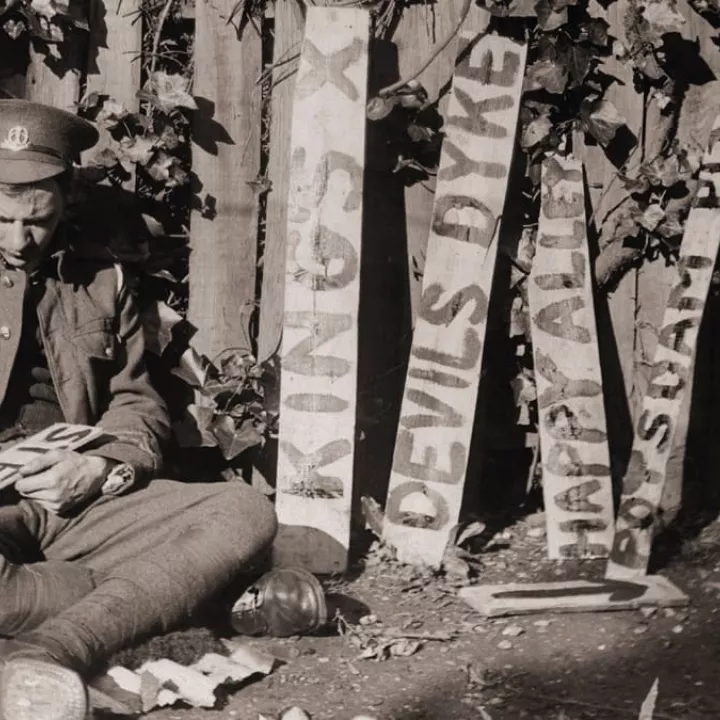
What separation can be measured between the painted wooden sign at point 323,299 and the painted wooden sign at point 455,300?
0.26 m

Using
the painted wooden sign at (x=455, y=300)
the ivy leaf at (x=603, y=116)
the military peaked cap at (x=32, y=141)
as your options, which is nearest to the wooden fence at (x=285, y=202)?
the ivy leaf at (x=603, y=116)

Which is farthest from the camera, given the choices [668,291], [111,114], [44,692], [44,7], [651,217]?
[668,291]

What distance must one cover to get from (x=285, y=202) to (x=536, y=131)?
94cm

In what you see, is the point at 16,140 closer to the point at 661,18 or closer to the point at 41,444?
the point at 41,444

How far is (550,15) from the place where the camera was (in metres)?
4.36

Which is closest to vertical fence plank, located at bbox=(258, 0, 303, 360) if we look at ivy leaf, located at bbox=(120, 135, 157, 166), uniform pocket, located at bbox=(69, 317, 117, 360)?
ivy leaf, located at bbox=(120, 135, 157, 166)

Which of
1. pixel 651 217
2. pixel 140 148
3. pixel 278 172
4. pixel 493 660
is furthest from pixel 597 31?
pixel 493 660

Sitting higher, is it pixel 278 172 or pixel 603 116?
pixel 603 116

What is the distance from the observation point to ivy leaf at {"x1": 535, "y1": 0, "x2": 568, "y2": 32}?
4348mm

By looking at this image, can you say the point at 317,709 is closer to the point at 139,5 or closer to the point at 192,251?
the point at 192,251

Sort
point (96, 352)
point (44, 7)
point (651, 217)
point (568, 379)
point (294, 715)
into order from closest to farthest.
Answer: point (294, 715), point (96, 352), point (44, 7), point (568, 379), point (651, 217)

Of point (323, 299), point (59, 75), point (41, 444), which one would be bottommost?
point (41, 444)

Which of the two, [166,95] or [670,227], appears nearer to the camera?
[166,95]

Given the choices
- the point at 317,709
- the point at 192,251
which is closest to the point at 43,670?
the point at 317,709
